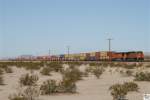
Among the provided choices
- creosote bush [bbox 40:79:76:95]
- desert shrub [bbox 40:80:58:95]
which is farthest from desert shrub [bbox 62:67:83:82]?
desert shrub [bbox 40:80:58:95]

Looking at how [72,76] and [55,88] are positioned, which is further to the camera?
[72,76]

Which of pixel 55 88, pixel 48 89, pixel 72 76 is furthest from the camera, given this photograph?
pixel 72 76

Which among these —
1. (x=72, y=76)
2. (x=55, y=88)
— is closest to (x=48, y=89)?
(x=55, y=88)

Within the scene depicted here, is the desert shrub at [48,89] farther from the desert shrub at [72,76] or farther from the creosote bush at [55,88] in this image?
the desert shrub at [72,76]

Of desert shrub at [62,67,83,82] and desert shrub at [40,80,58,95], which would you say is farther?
desert shrub at [62,67,83,82]

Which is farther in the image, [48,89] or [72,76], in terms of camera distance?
[72,76]

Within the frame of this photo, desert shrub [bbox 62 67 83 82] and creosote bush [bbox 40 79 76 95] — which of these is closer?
creosote bush [bbox 40 79 76 95]

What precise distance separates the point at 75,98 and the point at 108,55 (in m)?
83.8

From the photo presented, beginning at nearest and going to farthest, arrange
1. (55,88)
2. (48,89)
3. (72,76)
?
(48,89) < (55,88) < (72,76)

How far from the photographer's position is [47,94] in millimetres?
15578

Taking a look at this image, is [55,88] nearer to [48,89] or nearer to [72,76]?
[48,89]

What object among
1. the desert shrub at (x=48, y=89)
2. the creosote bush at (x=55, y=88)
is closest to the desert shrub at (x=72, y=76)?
the creosote bush at (x=55, y=88)

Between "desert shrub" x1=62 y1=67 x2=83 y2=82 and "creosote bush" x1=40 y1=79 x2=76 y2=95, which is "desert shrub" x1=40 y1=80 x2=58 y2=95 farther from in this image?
"desert shrub" x1=62 y1=67 x2=83 y2=82

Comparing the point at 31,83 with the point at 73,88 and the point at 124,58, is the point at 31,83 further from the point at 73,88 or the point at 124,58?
the point at 124,58
